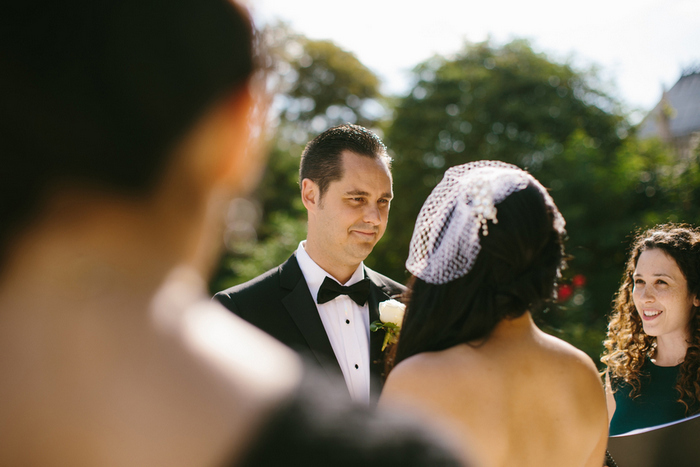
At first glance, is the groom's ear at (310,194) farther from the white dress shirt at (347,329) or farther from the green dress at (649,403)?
the green dress at (649,403)

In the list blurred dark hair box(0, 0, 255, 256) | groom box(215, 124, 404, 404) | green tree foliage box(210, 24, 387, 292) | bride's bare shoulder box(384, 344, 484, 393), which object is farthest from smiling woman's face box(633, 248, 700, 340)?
green tree foliage box(210, 24, 387, 292)

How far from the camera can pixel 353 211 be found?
10.7 ft

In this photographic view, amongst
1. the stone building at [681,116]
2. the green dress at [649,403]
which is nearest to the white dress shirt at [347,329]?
the green dress at [649,403]

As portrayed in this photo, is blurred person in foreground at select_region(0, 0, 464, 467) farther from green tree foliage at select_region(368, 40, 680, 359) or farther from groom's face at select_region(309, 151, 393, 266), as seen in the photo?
green tree foliage at select_region(368, 40, 680, 359)

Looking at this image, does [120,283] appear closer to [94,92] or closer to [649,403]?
[94,92]

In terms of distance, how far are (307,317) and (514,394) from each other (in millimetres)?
1364

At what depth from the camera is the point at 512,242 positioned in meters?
1.94

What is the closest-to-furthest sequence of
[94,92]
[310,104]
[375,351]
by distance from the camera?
[94,92], [375,351], [310,104]

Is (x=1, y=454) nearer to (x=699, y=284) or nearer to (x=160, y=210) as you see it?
(x=160, y=210)

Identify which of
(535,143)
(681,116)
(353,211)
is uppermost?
(681,116)

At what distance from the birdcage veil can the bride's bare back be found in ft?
1.02

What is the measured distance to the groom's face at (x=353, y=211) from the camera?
3223mm

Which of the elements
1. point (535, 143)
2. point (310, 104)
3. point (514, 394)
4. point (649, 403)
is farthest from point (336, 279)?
point (310, 104)

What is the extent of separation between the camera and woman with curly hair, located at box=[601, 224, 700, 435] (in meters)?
3.08
